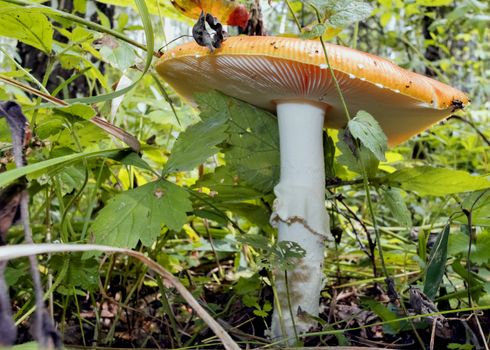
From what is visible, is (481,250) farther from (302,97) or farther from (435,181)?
(302,97)

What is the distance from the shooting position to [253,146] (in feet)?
4.06

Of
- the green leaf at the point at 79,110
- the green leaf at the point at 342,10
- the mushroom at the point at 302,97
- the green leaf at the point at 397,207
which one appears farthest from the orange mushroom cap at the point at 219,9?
the green leaf at the point at 397,207

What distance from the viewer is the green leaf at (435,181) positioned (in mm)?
1087

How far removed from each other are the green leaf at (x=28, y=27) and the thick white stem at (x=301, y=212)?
0.61m

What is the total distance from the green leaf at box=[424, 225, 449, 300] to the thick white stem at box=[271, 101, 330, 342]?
28cm

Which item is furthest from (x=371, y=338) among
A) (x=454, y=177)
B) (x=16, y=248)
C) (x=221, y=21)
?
(x=16, y=248)

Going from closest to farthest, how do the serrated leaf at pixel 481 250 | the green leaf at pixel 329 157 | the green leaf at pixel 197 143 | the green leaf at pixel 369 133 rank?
1. the green leaf at pixel 369 133
2. the green leaf at pixel 197 143
3. the serrated leaf at pixel 481 250
4. the green leaf at pixel 329 157

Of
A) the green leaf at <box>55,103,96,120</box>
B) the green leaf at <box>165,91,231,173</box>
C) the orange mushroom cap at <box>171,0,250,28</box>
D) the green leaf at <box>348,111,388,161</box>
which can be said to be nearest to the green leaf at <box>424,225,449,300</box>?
the green leaf at <box>348,111,388,161</box>

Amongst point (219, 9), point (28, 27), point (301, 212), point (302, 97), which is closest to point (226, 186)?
point (301, 212)

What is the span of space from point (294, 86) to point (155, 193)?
459 mm

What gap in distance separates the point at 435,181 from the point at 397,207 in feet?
0.36

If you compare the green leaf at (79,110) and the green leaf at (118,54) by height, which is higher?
the green leaf at (118,54)

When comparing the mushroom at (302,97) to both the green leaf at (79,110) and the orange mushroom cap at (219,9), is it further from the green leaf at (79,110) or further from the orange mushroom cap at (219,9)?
the green leaf at (79,110)

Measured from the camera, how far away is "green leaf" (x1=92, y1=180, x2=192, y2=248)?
0.87 metres
